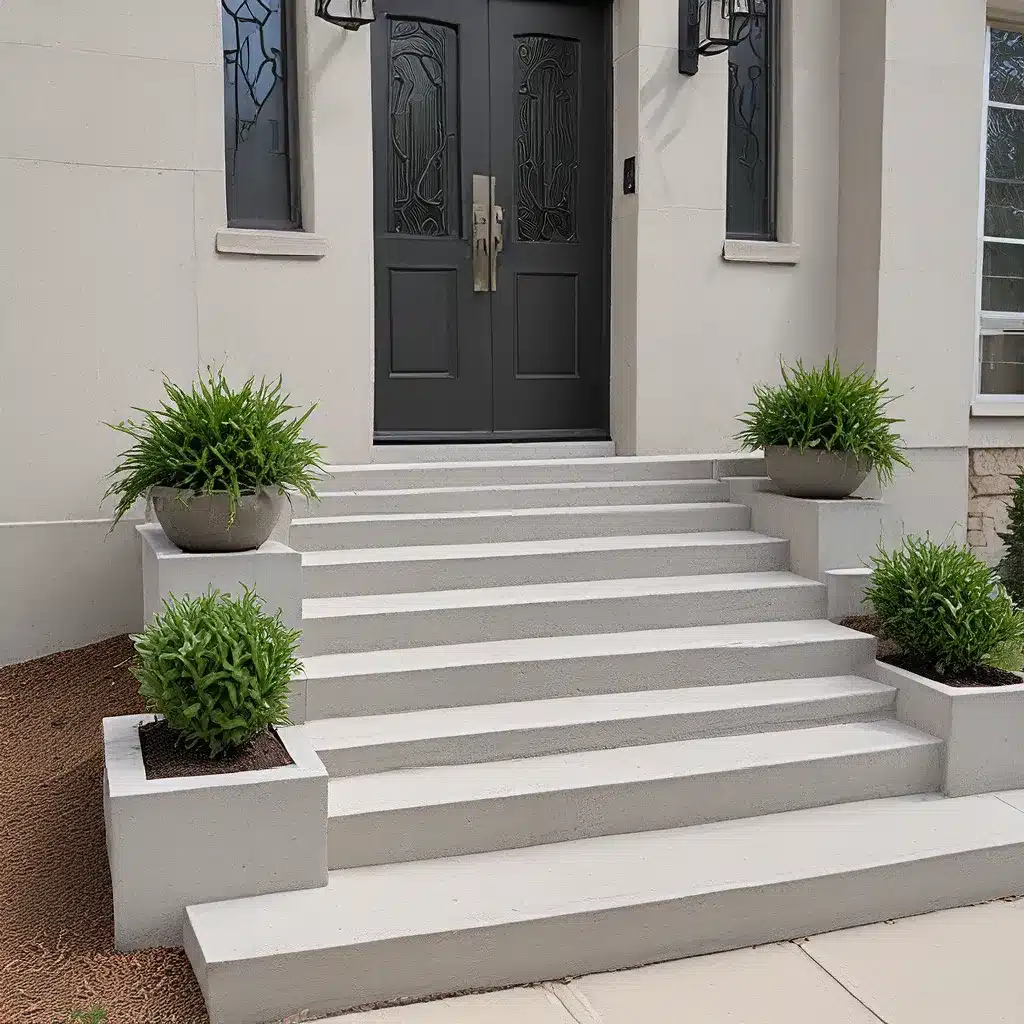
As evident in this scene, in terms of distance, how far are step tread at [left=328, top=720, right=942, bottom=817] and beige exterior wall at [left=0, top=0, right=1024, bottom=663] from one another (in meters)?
1.86

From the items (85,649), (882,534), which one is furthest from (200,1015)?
(882,534)

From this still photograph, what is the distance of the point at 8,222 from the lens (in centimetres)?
476

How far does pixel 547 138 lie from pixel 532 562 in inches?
101

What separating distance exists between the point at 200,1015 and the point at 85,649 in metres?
2.44

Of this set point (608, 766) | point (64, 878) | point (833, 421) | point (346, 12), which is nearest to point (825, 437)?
point (833, 421)

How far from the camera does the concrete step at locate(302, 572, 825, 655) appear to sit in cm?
404

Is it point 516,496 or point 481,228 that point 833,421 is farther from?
point 481,228

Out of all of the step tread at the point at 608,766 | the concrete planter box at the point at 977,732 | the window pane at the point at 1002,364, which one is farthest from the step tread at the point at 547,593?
the window pane at the point at 1002,364

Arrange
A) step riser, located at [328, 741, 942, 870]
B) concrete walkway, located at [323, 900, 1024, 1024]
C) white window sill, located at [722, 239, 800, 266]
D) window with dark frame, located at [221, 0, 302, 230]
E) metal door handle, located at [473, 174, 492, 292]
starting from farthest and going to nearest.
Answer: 1. white window sill, located at [722, 239, 800, 266]
2. metal door handle, located at [473, 174, 492, 292]
3. window with dark frame, located at [221, 0, 302, 230]
4. step riser, located at [328, 741, 942, 870]
5. concrete walkway, located at [323, 900, 1024, 1024]

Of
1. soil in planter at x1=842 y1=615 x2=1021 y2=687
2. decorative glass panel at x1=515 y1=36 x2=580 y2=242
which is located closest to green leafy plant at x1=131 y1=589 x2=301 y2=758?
soil in planter at x1=842 y1=615 x2=1021 y2=687

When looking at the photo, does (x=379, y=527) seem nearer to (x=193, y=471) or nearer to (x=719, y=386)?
(x=193, y=471)

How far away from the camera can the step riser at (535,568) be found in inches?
168

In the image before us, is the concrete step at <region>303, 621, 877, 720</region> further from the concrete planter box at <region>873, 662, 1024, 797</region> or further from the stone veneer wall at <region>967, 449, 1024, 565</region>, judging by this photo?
the stone veneer wall at <region>967, 449, 1024, 565</region>

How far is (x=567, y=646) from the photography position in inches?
164
